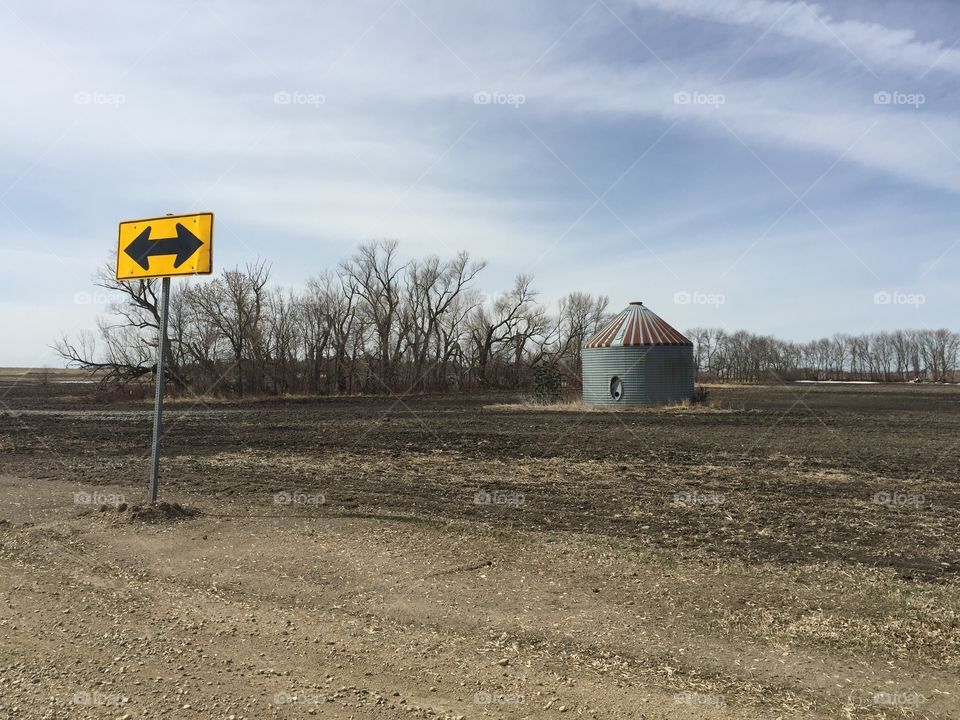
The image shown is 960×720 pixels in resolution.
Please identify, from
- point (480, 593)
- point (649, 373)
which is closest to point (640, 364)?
point (649, 373)

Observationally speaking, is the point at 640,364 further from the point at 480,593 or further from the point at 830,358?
the point at 830,358

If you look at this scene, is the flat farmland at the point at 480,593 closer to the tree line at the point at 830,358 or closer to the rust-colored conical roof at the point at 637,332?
the rust-colored conical roof at the point at 637,332

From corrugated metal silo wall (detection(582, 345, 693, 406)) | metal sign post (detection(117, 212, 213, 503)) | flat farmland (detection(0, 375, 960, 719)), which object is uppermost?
metal sign post (detection(117, 212, 213, 503))

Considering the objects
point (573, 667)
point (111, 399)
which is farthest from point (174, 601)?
point (111, 399)

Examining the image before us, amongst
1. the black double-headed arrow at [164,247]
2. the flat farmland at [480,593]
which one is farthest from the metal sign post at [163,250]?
the flat farmland at [480,593]

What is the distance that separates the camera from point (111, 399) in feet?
147

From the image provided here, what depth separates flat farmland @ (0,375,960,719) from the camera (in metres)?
3.95

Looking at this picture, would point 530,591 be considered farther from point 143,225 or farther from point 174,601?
point 143,225

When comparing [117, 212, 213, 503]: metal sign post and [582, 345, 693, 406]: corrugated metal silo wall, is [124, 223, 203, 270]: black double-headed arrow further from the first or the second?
[582, 345, 693, 406]: corrugated metal silo wall

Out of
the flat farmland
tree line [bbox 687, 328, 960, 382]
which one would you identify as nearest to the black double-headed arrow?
the flat farmland

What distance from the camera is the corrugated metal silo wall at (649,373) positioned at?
1241 inches

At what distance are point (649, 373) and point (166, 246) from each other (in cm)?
2619

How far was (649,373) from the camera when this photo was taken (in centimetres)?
3156

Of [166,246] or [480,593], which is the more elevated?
[166,246]
